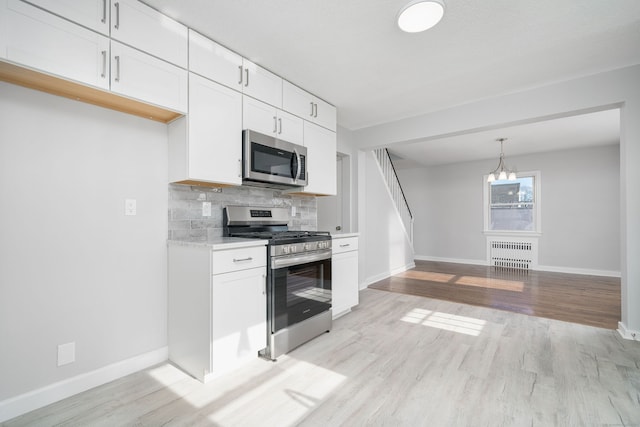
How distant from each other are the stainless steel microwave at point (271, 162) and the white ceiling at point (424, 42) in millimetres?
663

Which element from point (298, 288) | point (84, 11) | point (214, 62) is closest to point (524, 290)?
point (298, 288)

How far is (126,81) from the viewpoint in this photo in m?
1.77

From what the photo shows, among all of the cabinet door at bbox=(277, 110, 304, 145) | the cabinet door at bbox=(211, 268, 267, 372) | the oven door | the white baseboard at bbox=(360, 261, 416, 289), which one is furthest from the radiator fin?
the cabinet door at bbox=(211, 268, 267, 372)

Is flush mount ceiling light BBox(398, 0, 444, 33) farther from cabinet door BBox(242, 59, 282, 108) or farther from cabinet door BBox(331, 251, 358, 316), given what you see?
cabinet door BBox(331, 251, 358, 316)

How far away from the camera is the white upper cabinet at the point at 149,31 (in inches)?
68.5

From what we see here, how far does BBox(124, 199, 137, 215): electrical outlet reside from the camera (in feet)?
6.88

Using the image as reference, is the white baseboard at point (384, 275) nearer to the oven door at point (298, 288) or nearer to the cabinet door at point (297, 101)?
the oven door at point (298, 288)

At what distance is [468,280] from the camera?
523 cm

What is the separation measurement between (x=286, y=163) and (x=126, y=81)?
53.7 inches

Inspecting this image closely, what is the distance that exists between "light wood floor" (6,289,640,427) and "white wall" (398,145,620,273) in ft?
12.8

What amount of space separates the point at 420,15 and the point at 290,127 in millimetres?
1432

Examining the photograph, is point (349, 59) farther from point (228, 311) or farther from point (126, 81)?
point (228, 311)

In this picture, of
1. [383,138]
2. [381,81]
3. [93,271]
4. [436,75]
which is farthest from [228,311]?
[383,138]

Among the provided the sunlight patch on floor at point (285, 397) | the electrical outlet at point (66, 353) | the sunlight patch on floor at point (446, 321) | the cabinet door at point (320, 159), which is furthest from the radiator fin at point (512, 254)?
the electrical outlet at point (66, 353)
